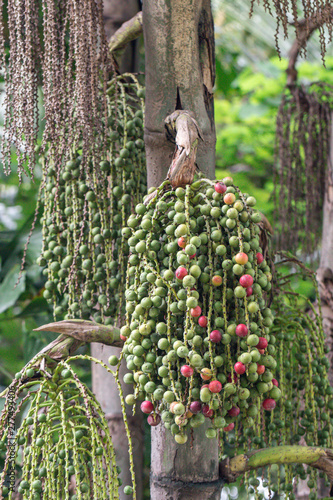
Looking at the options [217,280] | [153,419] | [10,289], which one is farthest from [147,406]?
[10,289]

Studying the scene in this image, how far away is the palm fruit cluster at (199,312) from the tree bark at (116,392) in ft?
1.58

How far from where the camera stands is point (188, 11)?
1082 millimetres

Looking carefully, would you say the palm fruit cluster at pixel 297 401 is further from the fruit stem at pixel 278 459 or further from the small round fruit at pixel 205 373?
the small round fruit at pixel 205 373

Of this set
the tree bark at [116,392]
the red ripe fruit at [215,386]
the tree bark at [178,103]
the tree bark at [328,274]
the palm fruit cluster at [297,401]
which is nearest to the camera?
the red ripe fruit at [215,386]

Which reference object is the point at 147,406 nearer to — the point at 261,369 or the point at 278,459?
the point at 261,369

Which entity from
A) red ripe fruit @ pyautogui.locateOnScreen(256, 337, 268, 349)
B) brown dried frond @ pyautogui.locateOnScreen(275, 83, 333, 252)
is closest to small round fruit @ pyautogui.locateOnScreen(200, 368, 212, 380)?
red ripe fruit @ pyautogui.locateOnScreen(256, 337, 268, 349)

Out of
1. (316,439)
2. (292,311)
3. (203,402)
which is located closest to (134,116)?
(292,311)

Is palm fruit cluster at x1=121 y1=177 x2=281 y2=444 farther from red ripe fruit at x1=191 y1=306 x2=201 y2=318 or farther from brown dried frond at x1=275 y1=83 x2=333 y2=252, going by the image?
brown dried frond at x1=275 y1=83 x2=333 y2=252

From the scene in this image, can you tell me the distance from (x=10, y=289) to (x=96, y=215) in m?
0.95

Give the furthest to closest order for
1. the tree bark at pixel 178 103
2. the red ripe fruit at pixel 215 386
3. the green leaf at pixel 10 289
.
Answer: the green leaf at pixel 10 289, the tree bark at pixel 178 103, the red ripe fruit at pixel 215 386

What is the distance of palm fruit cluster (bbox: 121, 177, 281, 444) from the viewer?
885mm

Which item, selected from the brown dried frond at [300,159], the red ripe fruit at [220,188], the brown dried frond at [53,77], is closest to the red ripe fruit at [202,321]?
the red ripe fruit at [220,188]

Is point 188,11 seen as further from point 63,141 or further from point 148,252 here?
point 148,252

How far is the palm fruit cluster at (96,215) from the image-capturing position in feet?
3.95
